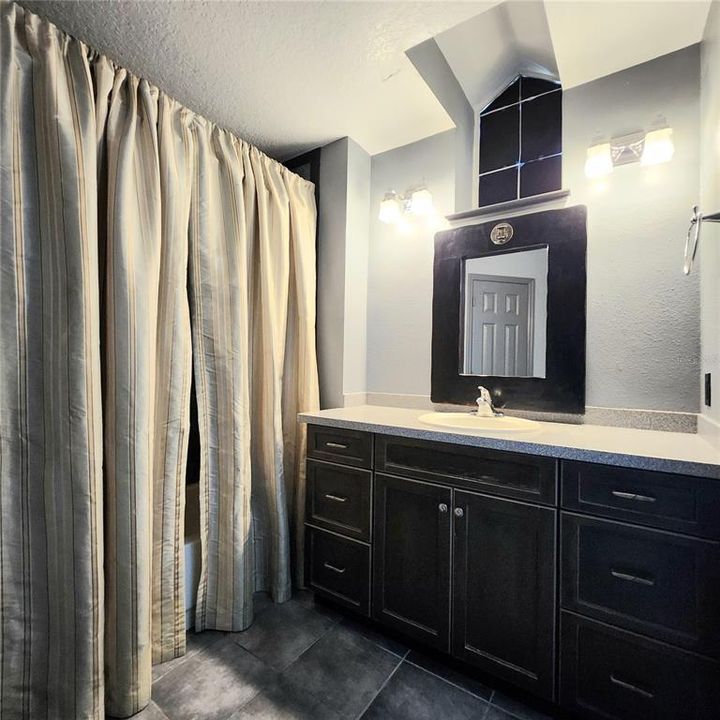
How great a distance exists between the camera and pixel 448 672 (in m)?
1.35

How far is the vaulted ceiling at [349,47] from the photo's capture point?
126 centimetres

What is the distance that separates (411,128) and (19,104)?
1.60 meters

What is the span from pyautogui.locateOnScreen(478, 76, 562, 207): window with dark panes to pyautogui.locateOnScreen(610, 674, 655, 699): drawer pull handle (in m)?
1.84

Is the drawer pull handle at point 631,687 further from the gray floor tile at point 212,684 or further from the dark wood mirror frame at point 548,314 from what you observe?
the gray floor tile at point 212,684

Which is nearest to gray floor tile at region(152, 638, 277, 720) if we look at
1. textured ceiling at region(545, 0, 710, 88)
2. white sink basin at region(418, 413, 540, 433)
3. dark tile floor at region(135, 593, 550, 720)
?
dark tile floor at region(135, 593, 550, 720)

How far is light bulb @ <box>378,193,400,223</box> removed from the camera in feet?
6.63

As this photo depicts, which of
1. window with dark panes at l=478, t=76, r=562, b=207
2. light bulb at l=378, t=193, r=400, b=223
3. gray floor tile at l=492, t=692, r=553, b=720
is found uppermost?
window with dark panes at l=478, t=76, r=562, b=207

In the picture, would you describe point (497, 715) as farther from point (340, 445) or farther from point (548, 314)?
point (548, 314)

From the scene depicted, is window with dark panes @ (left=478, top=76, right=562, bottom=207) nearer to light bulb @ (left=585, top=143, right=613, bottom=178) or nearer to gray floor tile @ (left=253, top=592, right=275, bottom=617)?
light bulb @ (left=585, top=143, right=613, bottom=178)

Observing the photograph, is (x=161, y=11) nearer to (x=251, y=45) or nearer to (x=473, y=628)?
(x=251, y=45)

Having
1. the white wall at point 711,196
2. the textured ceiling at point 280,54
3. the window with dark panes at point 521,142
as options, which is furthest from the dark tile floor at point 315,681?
the textured ceiling at point 280,54

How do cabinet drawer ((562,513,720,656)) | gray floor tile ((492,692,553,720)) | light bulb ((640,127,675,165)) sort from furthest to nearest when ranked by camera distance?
1. light bulb ((640,127,675,165))
2. gray floor tile ((492,692,553,720))
3. cabinet drawer ((562,513,720,656))

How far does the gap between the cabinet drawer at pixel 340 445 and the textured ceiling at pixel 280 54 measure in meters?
1.52

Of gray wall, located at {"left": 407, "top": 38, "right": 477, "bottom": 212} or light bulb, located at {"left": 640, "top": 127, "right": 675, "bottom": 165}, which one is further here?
gray wall, located at {"left": 407, "top": 38, "right": 477, "bottom": 212}
